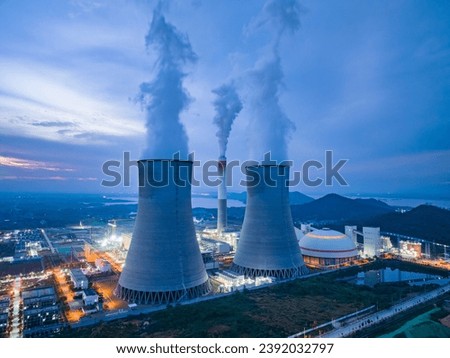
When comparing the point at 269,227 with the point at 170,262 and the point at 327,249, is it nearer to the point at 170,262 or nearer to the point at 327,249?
the point at 170,262

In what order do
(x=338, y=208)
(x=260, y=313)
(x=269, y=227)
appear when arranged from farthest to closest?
(x=338, y=208) < (x=269, y=227) < (x=260, y=313)

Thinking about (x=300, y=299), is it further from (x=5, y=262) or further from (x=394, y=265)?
(x=5, y=262)

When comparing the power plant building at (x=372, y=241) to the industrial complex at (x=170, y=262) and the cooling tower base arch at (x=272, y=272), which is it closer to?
the industrial complex at (x=170, y=262)

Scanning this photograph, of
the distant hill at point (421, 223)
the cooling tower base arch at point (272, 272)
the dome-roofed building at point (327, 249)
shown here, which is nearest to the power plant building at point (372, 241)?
the dome-roofed building at point (327, 249)

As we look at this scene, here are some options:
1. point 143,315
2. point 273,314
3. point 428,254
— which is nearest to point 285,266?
point 273,314

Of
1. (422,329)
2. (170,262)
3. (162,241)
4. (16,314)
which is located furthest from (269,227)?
(16,314)

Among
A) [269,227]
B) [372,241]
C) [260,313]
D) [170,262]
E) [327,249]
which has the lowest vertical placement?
[260,313]

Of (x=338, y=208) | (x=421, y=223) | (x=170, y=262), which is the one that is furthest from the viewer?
(x=338, y=208)

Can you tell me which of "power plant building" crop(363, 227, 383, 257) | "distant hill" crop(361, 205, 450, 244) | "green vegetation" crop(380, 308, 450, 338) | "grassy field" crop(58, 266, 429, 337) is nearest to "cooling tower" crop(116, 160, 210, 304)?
"grassy field" crop(58, 266, 429, 337)
